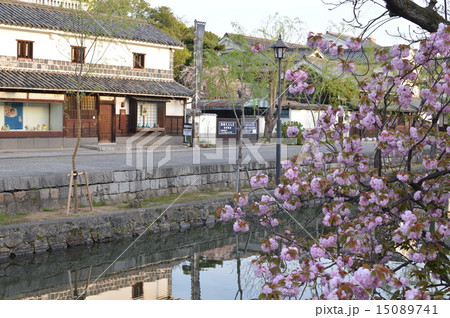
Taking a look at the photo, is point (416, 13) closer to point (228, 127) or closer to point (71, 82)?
point (71, 82)

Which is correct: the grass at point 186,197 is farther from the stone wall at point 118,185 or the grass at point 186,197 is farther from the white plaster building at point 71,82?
the white plaster building at point 71,82

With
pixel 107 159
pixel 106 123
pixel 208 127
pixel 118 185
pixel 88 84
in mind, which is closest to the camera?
pixel 118 185

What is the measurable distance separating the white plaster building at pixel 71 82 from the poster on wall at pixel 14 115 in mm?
42

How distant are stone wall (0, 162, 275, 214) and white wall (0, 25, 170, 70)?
287 inches

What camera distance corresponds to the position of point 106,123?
89.9 feet

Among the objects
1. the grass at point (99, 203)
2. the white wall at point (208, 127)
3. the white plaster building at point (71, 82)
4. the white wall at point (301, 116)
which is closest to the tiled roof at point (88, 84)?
the white plaster building at point (71, 82)

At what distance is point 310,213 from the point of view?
654 inches

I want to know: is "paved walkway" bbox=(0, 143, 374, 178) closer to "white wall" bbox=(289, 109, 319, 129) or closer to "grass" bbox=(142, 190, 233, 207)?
"grass" bbox=(142, 190, 233, 207)

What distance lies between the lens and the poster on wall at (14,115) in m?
23.9

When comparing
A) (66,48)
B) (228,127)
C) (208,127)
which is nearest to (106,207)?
(66,48)

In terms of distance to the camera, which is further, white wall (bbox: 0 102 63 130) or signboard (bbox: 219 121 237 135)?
signboard (bbox: 219 121 237 135)

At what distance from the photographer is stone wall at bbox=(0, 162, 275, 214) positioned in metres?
12.4

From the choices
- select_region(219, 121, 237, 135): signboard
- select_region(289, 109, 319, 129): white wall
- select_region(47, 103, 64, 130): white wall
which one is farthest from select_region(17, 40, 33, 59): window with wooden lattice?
select_region(289, 109, 319, 129): white wall

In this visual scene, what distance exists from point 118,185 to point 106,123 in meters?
13.1
